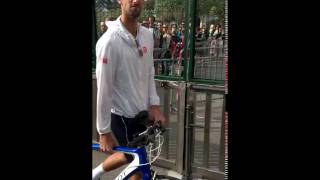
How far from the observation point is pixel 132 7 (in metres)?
3.23

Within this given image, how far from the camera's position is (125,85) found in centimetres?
321

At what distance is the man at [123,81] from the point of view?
10.0ft

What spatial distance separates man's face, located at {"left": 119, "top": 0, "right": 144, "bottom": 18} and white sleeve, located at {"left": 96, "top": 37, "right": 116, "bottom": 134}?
1.02 feet

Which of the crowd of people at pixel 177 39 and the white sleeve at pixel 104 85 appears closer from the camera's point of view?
the white sleeve at pixel 104 85

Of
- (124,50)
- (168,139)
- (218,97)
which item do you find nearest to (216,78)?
(218,97)

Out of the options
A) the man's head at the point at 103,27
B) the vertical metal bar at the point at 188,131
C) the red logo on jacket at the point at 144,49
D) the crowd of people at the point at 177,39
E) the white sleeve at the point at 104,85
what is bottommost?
the vertical metal bar at the point at 188,131

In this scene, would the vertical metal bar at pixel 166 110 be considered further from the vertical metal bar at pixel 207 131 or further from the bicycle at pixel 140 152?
the bicycle at pixel 140 152

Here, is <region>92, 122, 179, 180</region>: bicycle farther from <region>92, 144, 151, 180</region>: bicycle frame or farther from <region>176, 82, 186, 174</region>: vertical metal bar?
<region>176, 82, 186, 174</region>: vertical metal bar

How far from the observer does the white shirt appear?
3.04 meters

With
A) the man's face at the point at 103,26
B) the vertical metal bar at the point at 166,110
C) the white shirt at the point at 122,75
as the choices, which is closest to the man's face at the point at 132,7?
the white shirt at the point at 122,75

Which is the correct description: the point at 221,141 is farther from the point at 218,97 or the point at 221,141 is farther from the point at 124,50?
the point at 124,50

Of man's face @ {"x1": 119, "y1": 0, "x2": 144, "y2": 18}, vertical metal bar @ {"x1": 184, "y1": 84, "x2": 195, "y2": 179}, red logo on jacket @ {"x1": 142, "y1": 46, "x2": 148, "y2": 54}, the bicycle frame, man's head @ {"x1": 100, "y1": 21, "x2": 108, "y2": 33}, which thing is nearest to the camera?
the bicycle frame

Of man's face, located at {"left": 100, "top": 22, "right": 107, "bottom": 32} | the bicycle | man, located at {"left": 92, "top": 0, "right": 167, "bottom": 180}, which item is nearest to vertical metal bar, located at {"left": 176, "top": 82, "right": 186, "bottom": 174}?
man, located at {"left": 92, "top": 0, "right": 167, "bottom": 180}

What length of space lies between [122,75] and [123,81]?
→ 4 cm
